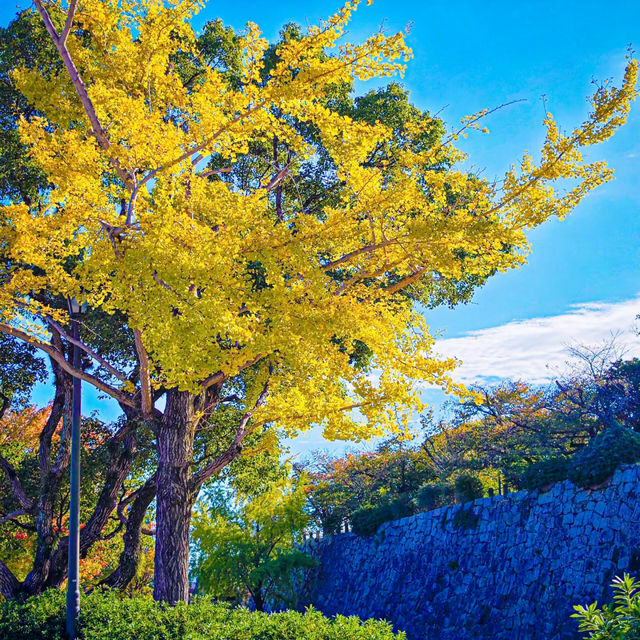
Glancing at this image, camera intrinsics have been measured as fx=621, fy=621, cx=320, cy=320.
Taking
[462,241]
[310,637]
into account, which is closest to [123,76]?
[462,241]

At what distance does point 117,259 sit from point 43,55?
679 cm

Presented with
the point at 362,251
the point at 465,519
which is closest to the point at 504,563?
the point at 465,519

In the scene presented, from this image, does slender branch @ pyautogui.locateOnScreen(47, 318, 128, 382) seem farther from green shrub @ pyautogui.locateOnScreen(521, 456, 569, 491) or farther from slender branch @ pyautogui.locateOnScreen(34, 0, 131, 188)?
green shrub @ pyautogui.locateOnScreen(521, 456, 569, 491)

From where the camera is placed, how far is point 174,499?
10859 mm

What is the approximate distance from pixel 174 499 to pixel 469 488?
8227 mm

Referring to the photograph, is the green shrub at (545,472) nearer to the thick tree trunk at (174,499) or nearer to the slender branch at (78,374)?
the thick tree trunk at (174,499)

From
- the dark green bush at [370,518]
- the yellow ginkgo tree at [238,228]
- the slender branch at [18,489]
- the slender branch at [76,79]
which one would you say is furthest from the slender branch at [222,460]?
the dark green bush at [370,518]

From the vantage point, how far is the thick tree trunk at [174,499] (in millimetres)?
10453

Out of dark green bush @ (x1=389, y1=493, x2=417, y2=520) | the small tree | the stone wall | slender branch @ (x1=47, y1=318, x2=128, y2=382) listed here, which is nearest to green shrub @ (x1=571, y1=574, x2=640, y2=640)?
the stone wall

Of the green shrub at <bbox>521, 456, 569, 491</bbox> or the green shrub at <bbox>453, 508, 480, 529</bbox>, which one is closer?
the green shrub at <bbox>521, 456, 569, 491</bbox>

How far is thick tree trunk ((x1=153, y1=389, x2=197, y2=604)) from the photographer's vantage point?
10.5 meters

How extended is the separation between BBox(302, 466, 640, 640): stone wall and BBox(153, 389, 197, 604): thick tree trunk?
262 inches

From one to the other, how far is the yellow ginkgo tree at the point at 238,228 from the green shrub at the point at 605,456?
455cm

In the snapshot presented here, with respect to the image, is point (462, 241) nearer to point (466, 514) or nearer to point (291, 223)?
point (291, 223)
